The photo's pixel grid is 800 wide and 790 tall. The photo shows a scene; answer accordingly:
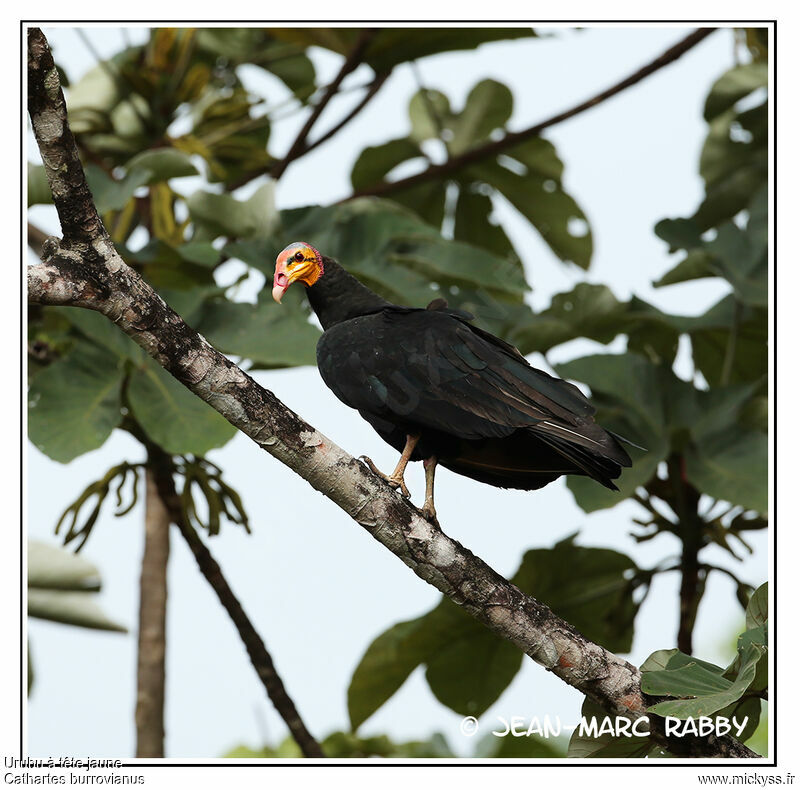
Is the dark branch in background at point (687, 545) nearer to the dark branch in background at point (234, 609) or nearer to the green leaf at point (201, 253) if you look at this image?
the dark branch in background at point (234, 609)

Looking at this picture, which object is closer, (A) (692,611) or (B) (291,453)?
(B) (291,453)

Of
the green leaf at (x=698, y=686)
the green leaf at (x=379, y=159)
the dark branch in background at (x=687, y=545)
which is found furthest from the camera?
the green leaf at (x=379, y=159)

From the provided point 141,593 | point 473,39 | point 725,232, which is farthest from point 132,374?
point 725,232

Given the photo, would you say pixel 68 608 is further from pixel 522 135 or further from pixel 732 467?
pixel 522 135

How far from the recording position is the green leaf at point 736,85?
356 cm

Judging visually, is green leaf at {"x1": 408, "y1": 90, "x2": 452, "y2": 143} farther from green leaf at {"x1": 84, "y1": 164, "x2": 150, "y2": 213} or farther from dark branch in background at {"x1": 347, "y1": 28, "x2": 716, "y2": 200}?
green leaf at {"x1": 84, "y1": 164, "x2": 150, "y2": 213}

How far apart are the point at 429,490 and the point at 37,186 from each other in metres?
1.40

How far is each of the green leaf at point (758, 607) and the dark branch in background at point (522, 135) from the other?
1864mm

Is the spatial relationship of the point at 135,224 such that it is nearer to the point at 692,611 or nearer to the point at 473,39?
the point at 473,39

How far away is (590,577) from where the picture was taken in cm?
298

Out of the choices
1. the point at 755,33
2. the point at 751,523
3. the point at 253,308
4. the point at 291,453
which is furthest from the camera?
the point at 755,33

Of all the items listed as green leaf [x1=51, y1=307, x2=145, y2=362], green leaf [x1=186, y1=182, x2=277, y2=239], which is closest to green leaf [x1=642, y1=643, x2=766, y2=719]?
green leaf [x1=51, y1=307, x2=145, y2=362]

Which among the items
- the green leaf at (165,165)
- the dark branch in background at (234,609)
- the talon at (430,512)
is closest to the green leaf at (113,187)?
the green leaf at (165,165)
